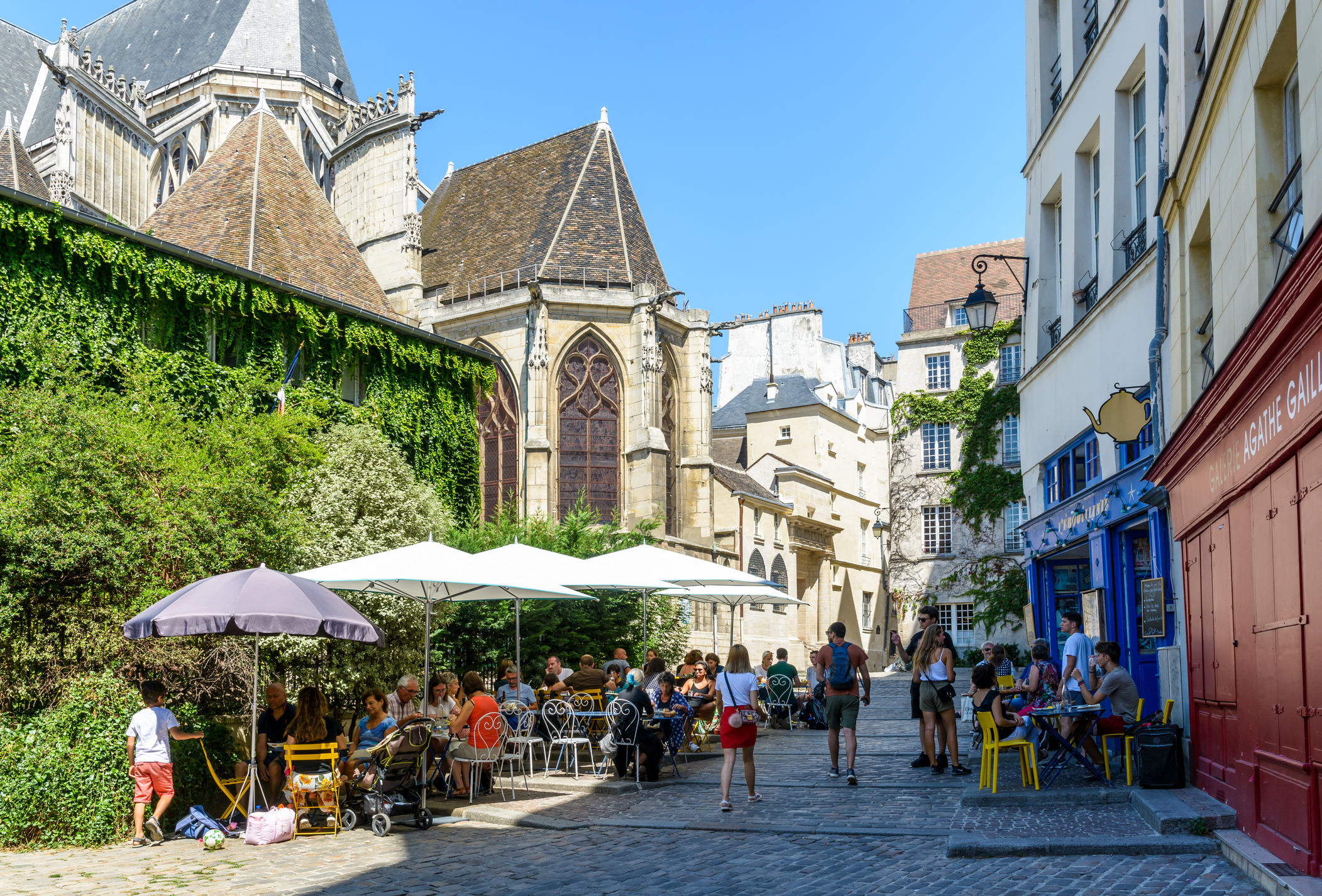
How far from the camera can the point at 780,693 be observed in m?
18.1

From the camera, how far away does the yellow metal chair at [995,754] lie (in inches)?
369

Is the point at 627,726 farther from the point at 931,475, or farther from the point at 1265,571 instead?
the point at 931,475

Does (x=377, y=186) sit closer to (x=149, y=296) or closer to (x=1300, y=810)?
(x=149, y=296)

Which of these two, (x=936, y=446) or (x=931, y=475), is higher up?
(x=936, y=446)

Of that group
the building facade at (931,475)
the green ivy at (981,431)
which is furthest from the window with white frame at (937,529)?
the green ivy at (981,431)

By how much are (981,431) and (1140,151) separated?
81.8ft

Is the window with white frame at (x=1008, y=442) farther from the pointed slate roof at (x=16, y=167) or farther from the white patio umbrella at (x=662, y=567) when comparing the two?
the pointed slate roof at (x=16, y=167)

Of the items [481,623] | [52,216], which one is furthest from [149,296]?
[481,623]

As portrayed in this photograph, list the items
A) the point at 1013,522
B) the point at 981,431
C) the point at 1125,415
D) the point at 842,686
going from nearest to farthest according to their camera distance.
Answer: the point at 842,686
the point at 1125,415
the point at 981,431
the point at 1013,522

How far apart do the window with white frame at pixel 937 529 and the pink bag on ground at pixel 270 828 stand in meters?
37.0

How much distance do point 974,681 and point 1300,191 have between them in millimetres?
5304

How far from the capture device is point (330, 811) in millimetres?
9594

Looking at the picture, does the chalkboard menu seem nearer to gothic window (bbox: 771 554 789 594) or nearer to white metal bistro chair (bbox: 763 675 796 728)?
white metal bistro chair (bbox: 763 675 796 728)

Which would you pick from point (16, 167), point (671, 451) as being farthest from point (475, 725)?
point (671, 451)
